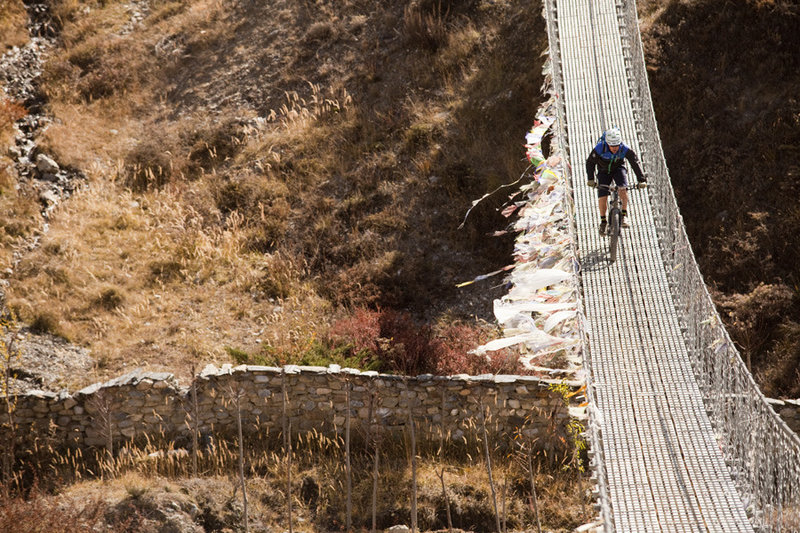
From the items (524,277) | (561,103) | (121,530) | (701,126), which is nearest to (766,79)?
(701,126)

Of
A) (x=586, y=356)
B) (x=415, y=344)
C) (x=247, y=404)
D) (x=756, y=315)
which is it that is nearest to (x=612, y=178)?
(x=586, y=356)

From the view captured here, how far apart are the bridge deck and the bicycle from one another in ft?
0.55

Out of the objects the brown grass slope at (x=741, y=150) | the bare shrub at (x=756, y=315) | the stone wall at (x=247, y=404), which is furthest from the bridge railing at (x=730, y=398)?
the stone wall at (x=247, y=404)

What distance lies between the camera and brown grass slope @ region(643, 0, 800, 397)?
47.5 feet

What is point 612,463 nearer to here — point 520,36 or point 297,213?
point 297,213

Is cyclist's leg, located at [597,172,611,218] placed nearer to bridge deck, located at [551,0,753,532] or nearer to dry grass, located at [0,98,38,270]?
bridge deck, located at [551,0,753,532]

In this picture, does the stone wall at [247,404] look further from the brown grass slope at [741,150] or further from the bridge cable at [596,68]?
the bridge cable at [596,68]

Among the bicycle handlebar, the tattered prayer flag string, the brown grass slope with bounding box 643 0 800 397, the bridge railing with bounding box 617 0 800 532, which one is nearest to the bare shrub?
the brown grass slope with bounding box 643 0 800 397

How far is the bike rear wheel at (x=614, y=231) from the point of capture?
12391mm

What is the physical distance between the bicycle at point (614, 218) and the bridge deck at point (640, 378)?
168 mm

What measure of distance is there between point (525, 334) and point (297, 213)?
29.4ft

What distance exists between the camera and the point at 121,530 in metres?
11.0

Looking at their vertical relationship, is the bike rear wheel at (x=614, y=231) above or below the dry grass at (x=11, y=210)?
below

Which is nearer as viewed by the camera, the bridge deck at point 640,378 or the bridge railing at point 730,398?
the bridge railing at point 730,398
